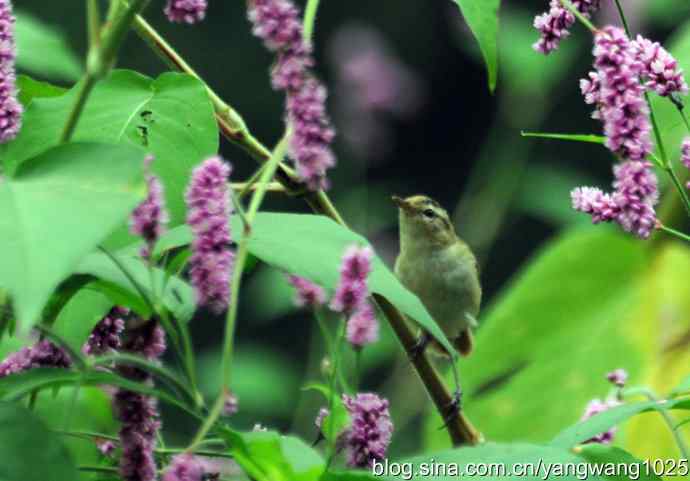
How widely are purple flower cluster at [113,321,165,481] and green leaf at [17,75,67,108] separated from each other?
329 mm

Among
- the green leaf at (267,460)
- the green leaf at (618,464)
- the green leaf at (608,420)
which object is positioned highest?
the green leaf at (267,460)

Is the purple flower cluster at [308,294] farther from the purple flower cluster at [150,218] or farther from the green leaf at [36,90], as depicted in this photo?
the green leaf at [36,90]

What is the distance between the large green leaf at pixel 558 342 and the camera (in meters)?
2.10

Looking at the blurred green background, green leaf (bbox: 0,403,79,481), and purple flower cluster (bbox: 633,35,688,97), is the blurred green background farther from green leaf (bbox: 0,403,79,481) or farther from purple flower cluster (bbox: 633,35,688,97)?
green leaf (bbox: 0,403,79,481)

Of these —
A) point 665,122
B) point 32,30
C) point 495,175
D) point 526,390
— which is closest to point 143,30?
point 32,30

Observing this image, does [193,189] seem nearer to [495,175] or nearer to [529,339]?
[529,339]

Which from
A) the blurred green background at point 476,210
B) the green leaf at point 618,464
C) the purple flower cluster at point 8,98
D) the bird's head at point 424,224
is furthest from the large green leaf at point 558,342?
the purple flower cluster at point 8,98

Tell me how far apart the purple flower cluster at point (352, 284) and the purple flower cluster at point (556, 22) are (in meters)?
0.36

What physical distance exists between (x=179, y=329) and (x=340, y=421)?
14 cm

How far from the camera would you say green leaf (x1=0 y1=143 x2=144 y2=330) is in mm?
634

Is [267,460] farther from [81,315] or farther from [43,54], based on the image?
[43,54]

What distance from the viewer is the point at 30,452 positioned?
73 cm

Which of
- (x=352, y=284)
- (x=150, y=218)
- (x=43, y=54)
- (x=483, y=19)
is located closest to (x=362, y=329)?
(x=352, y=284)

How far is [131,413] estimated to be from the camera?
0.84 m
